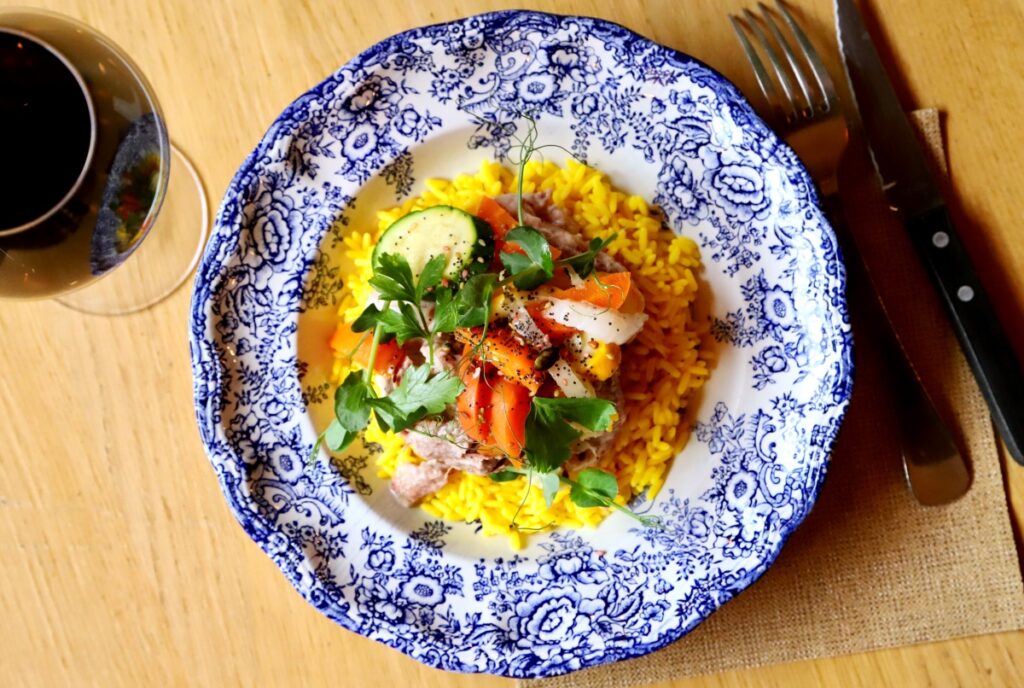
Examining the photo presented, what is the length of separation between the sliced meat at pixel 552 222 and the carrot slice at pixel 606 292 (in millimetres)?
95

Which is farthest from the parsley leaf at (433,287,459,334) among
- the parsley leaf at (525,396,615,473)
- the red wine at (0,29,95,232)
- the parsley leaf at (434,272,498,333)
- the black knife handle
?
the black knife handle

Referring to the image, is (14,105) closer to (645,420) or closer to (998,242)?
(645,420)

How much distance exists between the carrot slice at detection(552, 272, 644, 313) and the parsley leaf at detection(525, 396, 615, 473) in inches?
8.5

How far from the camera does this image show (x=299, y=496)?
1960mm

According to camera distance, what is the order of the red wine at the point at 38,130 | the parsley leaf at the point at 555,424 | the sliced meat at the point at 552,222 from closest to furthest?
the red wine at the point at 38,130 → the parsley leaf at the point at 555,424 → the sliced meat at the point at 552,222

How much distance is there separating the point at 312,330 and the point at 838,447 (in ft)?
4.15

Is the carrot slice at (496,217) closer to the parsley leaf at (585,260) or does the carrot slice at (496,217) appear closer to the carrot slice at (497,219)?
the carrot slice at (497,219)

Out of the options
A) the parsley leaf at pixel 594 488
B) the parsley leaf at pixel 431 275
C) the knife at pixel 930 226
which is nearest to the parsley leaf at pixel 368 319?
the parsley leaf at pixel 431 275

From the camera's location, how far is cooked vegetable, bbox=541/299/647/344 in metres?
1.74

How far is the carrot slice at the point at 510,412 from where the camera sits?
5.69 feet

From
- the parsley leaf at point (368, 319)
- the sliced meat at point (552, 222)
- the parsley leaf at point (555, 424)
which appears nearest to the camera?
the parsley leaf at point (555, 424)

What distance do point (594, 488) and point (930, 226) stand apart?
97 centimetres

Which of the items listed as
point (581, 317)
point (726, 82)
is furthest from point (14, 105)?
point (726, 82)

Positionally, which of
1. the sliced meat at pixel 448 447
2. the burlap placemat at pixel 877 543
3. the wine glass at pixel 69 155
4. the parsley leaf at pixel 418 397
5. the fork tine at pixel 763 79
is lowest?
the burlap placemat at pixel 877 543
